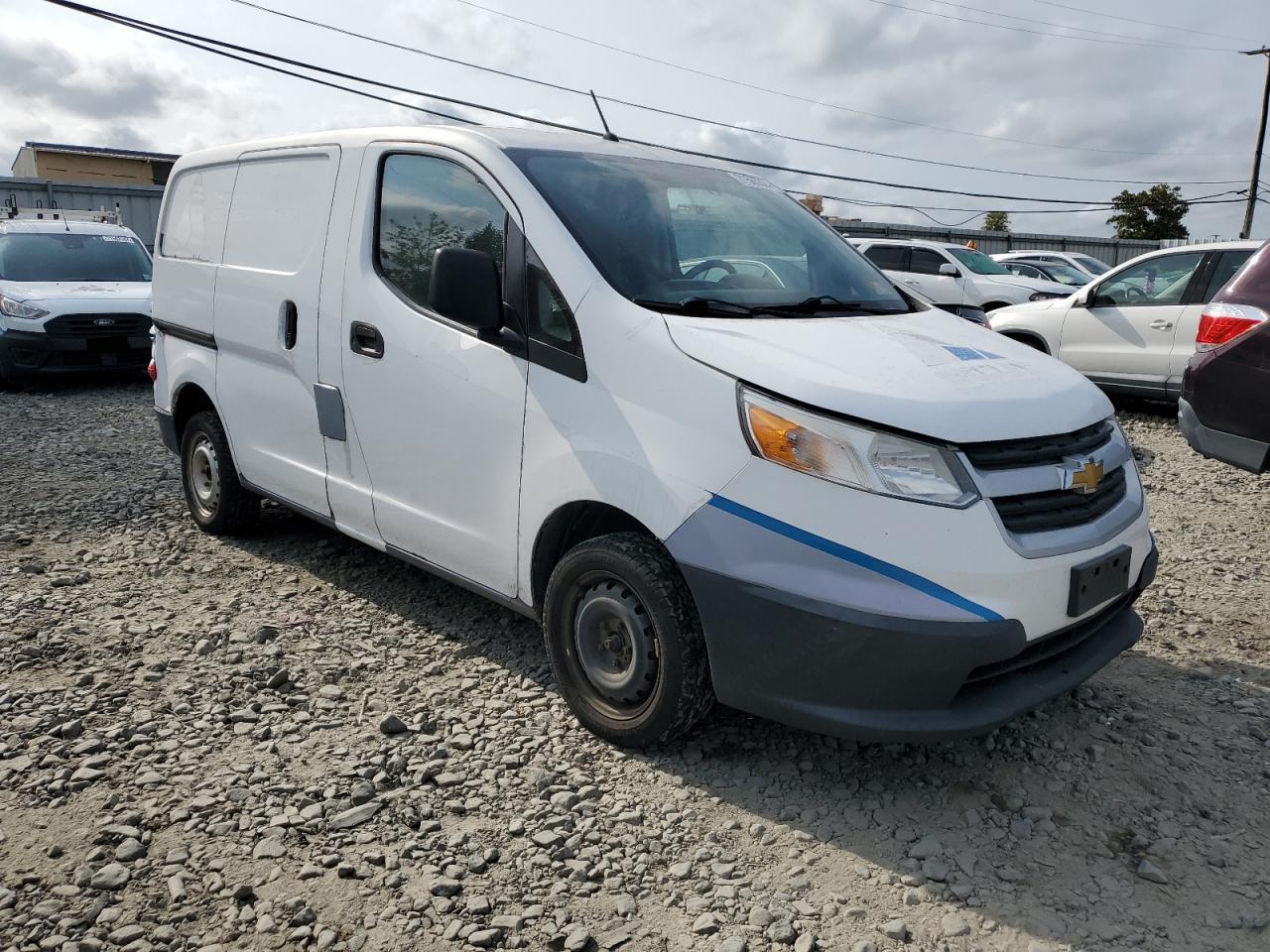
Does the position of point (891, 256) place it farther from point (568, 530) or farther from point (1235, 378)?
point (568, 530)

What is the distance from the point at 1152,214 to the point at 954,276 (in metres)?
35.6

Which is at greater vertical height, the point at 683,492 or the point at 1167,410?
the point at 683,492

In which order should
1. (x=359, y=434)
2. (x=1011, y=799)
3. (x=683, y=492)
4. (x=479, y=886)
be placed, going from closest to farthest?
(x=479, y=886), (x=683, y=492), (x=1011, y=799), (x=359, y=434)

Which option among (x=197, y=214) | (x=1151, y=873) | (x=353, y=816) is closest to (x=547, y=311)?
(x=353, y=816)

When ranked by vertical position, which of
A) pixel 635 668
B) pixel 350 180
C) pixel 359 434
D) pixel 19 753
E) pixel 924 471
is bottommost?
pixel 19 753

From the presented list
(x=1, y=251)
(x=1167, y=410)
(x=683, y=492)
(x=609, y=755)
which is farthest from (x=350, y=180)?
(x=1, y=251)

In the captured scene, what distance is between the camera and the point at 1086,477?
303cm

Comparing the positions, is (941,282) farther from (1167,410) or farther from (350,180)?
(350,180)

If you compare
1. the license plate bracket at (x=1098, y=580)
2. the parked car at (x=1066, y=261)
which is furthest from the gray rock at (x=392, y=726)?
the parked car at (x=1066, y=261)

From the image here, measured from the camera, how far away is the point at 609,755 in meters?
3.31

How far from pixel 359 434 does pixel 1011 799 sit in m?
2.68

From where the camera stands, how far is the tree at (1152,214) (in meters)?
42.8

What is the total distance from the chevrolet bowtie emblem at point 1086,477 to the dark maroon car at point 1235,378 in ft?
8.23

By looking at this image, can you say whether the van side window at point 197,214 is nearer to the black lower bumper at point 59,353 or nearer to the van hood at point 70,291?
the black lower bumper at point 59,353
